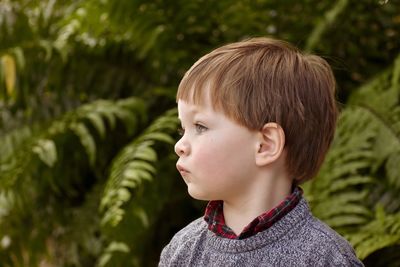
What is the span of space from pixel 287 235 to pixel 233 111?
271mm

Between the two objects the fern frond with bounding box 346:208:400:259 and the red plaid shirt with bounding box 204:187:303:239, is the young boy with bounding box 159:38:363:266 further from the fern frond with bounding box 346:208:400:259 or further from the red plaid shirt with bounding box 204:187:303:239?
the fern frond with bounding box 346:208:400:259

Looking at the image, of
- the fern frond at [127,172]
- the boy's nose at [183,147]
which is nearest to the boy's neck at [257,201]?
the boy's nose at [183,147]

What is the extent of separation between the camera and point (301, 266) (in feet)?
4.56

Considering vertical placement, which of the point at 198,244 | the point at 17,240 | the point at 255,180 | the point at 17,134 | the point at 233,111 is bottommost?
the point at 17,240

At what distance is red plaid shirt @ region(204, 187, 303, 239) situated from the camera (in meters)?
1.45

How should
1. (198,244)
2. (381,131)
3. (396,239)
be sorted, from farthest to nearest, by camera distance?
(381,131) → (396,239) → (198,244)

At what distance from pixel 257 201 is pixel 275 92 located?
0.23 m

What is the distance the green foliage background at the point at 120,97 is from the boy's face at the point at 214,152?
99 centimetres

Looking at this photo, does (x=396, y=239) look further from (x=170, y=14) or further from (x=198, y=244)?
(x=170, y=14)

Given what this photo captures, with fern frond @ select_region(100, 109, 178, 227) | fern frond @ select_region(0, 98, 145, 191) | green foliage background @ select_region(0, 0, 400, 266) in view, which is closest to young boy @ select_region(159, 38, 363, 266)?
fern frond @ select_region(100, 109, 178, 227)

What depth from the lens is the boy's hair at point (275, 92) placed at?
143 centimetres

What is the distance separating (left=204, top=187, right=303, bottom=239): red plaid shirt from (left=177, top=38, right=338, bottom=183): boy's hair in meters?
0.07

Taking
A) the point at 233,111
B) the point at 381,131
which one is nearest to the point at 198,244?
the point at 233,111

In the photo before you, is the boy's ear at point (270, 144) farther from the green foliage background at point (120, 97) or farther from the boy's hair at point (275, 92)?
the green foliage background at point (120, 97)
